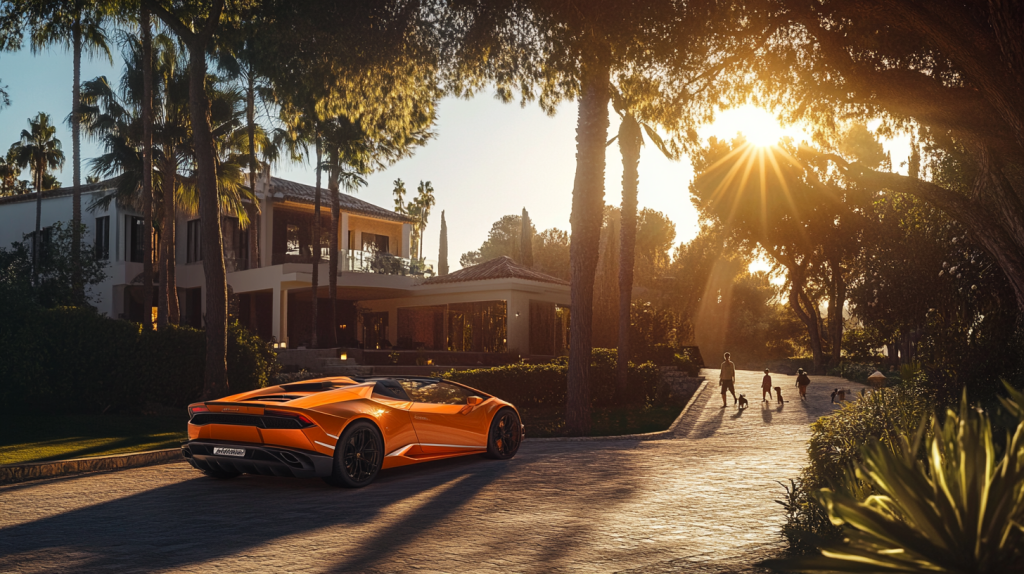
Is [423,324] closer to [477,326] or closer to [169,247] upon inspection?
[477,326]

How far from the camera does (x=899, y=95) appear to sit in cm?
1039

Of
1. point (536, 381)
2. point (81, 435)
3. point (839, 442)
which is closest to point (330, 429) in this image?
point (839, 442)

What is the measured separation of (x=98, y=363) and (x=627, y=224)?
1617 centimetres

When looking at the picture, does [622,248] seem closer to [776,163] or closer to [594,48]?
[594,48]

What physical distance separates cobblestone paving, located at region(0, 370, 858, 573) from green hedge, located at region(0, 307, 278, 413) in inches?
329

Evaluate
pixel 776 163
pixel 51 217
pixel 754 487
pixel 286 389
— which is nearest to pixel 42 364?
pixel 286 389

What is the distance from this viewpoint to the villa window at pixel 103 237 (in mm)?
37062

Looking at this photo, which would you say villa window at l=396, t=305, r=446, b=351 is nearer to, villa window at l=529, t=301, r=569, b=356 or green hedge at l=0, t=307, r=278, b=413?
villa window at l=529, t=301, r=569, b=356

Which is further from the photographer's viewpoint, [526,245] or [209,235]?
[526,245]

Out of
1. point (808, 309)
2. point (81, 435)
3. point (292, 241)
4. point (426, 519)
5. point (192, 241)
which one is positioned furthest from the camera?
point (808, 309)

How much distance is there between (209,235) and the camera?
58.2 ft

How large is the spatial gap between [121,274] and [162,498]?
3067 centimetres

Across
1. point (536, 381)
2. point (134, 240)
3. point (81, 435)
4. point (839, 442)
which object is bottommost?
point (81, 435)

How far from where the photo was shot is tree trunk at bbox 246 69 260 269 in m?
32.0
